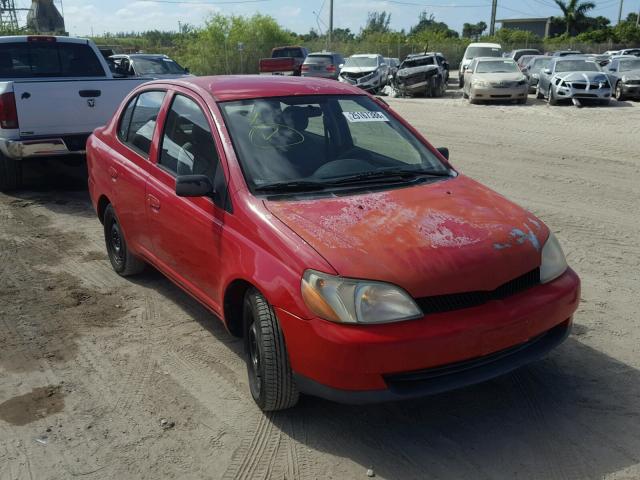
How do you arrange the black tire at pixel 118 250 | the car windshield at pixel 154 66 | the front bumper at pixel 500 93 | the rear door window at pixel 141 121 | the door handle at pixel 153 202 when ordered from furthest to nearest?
the front bumper at pixel 500 93 → the car windshield at pixel 154 66 → the black tire at pixel 118 250 → the rear door window at pixel 141 121 → the door handle at pixel 153 202

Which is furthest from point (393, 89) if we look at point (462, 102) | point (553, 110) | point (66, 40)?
point (66, 40)

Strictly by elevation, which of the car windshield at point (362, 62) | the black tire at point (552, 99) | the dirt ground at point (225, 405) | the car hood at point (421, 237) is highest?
the car windshield at point (362, 62)

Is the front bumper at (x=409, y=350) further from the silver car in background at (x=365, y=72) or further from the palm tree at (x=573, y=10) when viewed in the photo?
the palm tree at (x=573, y=10)

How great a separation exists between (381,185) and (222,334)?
61.8 inches

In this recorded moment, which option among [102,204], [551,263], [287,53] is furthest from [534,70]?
[551,263]

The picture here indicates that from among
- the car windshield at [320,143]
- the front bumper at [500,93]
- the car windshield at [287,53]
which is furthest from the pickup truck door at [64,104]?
the car windshield at [287,53]

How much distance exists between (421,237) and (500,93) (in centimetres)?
1750

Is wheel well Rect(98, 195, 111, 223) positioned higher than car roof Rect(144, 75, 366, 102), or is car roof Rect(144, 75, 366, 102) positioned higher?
car roof Rect(144, 75, 366, 102)

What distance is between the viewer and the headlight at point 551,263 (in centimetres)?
347

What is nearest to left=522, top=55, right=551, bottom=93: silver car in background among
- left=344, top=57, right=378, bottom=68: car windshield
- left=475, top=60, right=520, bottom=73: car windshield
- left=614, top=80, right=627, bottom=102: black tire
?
left=475, top=60, right=520, bottom=73: car windshield

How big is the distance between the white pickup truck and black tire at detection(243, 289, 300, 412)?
5573mm

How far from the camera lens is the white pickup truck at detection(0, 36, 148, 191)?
790cm

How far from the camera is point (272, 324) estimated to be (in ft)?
10.8

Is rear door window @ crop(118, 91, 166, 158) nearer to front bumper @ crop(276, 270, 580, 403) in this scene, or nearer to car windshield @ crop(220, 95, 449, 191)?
car windshield @ crop(220, 95, 449, 191)
